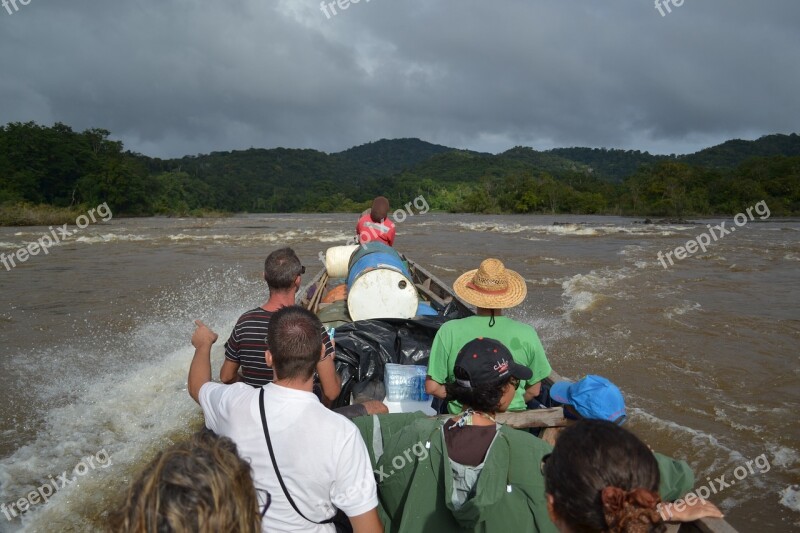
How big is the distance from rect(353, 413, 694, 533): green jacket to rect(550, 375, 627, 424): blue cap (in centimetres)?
50

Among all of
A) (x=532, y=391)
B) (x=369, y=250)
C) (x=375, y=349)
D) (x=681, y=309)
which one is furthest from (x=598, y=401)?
(x=681, y=309)

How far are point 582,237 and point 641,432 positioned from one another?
22.4 meters

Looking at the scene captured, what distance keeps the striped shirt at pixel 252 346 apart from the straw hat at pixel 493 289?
943 millimetres

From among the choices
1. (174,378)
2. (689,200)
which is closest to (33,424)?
(174,378)

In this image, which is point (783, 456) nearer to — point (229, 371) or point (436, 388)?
point (436, 388)

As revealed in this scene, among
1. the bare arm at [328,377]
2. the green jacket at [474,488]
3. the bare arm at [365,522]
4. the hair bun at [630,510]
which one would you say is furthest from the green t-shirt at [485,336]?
the hair bun at [630,510]

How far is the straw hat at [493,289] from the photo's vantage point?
10.8 feet

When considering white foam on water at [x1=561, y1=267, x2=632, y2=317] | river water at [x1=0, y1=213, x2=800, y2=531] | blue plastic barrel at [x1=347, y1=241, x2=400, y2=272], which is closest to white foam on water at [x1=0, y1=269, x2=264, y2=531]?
river water at [x1=0, y1=213, x2=800, y2=531]

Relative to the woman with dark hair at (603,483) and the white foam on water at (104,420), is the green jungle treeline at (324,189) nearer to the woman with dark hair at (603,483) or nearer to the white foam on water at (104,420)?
the white foam on water at (104,420)

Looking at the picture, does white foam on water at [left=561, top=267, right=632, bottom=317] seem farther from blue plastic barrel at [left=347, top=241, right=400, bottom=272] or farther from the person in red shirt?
blue plastic barrel at [left=347, top=241, right=400, bottom=272]

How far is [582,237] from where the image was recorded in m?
26.2

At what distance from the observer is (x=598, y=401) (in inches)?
108

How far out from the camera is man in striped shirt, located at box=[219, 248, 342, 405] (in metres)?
3.12

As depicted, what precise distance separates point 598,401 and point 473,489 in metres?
1.10
